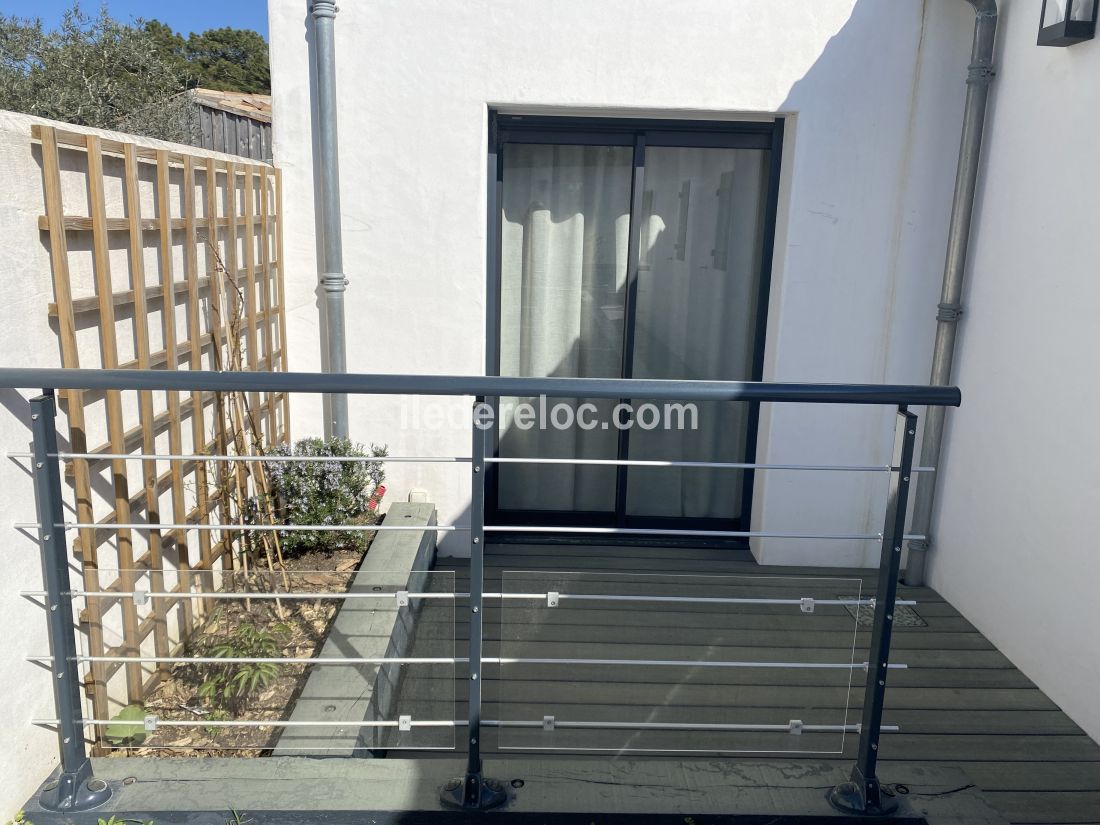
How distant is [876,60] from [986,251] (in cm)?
102

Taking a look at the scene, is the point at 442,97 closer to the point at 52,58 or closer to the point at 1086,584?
the point at 1086,584

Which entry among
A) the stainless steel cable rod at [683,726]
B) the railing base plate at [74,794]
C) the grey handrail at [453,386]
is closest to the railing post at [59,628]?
the railing base plate at [74,794]

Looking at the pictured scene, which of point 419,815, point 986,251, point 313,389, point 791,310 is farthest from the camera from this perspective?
point 791,310

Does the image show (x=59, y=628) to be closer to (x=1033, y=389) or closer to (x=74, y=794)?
(x=74, y=794)

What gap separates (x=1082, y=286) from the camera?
325 centimetres

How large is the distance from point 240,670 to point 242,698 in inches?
3.3

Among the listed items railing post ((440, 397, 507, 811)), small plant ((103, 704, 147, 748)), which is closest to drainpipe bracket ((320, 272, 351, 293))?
small plant ((103, 704, 147, 748))

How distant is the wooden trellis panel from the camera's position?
92.6 inches

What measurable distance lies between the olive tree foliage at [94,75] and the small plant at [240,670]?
18.3ft

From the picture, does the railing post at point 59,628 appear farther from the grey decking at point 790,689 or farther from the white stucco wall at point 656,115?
the white stucco wall at point 656,115

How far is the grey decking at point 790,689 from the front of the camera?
7.14ft

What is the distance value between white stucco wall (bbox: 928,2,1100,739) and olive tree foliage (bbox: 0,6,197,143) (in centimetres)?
613

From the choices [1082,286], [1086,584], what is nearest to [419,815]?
[1086,584]

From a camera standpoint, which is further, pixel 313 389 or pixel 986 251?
pixel 986 251
